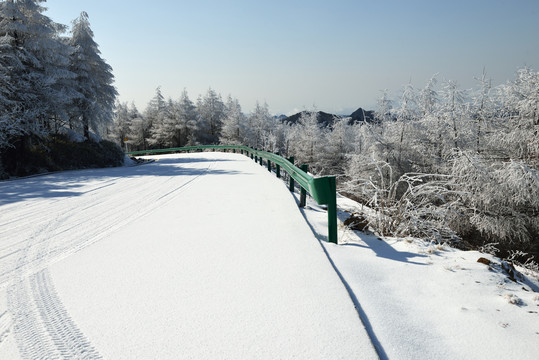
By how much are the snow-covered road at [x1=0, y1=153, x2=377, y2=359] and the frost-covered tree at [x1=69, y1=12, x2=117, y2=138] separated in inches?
835

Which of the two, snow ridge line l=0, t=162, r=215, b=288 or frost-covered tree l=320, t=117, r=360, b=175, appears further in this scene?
frost-covered tree l=320, t=117, r=360, b=175

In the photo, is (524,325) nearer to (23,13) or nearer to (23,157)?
(23,157)

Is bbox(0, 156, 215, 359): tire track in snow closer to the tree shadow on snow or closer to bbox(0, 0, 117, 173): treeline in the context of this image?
the tree shadow on snow

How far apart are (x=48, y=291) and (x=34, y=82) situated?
1711 cm

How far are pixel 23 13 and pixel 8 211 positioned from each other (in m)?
17.9

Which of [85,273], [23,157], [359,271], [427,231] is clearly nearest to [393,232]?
[427,231]

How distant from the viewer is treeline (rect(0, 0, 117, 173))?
13391mm

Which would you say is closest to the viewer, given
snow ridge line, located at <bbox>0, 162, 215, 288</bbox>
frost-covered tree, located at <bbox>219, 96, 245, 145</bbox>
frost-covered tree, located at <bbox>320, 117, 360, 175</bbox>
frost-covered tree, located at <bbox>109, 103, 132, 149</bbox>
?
snow ridge line, located at <bbox>0, 162, 215, 288</bbox>

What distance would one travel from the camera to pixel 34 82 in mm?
15398

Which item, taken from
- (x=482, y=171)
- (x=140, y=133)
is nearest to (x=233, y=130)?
(x=140, y=133)

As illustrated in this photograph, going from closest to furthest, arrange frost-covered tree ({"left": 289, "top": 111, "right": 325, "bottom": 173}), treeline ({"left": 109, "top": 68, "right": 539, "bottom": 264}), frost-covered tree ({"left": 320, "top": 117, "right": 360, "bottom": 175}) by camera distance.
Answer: treeline ({"left": 109, "top": 68, "right": 539, "bottom": 264}), frost-covered tree ({"left": 320, "top": 117, "right": 360, "bottom": 175}), frost-covered tree ({"left": 289, "top": 111, "right": 325, "bottom": 173})

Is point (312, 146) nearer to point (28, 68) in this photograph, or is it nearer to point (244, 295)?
point (28, 68)

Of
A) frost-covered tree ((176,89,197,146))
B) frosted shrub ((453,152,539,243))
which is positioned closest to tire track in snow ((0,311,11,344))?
frosted shrub ((453,152,539,243))

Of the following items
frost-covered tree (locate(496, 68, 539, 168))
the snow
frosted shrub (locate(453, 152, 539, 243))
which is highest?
frost-covered tree (locate(496, 68, 539, 168))
